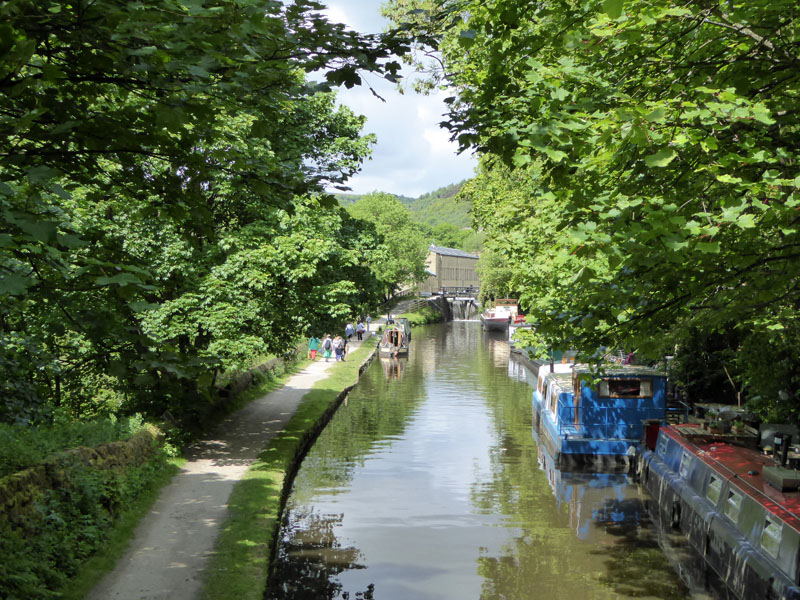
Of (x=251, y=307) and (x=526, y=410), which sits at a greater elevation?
(x=251, y=307)

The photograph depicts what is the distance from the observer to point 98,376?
60.4 ft

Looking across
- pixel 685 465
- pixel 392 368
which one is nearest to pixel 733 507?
pixel 685 465

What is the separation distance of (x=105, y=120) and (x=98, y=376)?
1394 centimetres

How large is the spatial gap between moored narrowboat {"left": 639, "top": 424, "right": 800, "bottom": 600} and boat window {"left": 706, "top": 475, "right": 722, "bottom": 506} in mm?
13

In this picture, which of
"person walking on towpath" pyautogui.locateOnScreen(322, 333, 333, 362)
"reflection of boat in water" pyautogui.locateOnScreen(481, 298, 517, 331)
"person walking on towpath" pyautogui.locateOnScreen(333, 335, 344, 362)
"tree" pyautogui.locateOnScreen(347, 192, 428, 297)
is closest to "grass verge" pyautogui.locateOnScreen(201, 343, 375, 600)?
"person walking on towpath" pyautogui.locateOnScreen(333, 335, 344, 362)

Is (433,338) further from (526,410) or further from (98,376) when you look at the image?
(98,376)

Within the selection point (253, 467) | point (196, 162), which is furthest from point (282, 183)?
point (253, 467)

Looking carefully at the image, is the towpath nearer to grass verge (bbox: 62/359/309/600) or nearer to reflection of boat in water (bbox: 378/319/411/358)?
grass verge (bbox: 62/359/309/600)

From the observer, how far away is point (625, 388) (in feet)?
64.0

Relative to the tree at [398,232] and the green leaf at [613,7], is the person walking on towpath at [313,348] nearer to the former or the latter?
the green leaf at [613,7]

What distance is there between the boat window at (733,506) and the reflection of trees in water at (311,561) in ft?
18.0

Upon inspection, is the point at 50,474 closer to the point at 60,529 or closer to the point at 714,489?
the point at 60,529

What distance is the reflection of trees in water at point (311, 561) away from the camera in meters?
11.7

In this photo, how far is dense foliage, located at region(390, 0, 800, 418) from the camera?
641 centimetres
